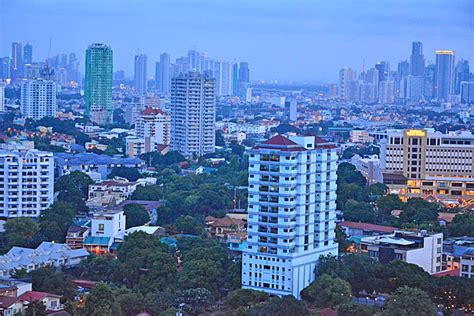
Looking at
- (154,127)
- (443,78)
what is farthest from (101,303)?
(443,78)

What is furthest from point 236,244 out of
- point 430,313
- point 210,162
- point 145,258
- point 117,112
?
point 117,112

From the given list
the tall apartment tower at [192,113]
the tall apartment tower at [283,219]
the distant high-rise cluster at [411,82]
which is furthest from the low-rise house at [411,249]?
the distant high-rise cluster at [411,82]

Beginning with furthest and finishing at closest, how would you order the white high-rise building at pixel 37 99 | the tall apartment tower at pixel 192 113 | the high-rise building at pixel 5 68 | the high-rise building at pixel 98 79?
the high-rise building at pixel 5 68 < the high-rise building at pixel 98 79 < the white high-rise building at pixel 37 99 < the tall apartment tower at pixel 192 113

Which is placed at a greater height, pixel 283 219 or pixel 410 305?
pixel 283 219

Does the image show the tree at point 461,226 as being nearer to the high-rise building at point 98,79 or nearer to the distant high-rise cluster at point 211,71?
the high-rise building at point 98,79

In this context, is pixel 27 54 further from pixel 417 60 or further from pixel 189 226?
pixel 189 226

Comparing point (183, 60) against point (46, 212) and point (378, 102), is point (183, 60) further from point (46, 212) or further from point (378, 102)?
point (46, 212)

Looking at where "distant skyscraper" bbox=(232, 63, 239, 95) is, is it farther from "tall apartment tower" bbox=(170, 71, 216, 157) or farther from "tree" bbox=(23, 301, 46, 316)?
"tree" bbox=(23, 301, 46, 316)
